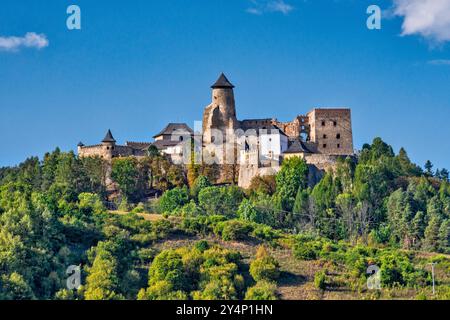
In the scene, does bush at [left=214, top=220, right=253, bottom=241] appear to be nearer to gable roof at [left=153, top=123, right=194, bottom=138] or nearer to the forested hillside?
the forested hillside

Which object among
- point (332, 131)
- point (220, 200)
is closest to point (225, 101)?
point (332, 131)

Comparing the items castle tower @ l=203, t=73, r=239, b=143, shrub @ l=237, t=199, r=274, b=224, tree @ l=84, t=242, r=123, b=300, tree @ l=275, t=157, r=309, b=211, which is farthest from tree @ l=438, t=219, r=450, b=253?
castle tower @ l=203, t=73, r=239, b=143

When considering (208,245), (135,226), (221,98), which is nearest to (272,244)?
(208,245)

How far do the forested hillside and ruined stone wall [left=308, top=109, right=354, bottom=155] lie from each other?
1.81m

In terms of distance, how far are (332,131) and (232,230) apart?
21.5 m

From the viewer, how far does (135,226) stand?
55312 millimetres

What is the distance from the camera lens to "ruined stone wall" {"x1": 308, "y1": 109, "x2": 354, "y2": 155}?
7369 cm

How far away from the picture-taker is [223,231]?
2158 inches

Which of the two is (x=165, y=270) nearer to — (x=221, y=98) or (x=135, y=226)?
(x=135, y=226)

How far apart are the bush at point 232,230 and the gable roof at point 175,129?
26821 millimetres

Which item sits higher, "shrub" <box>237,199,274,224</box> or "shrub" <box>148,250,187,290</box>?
"shrub" <box>237,199,274,224</box>

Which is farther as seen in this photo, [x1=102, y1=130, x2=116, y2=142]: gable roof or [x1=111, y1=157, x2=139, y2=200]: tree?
[x1=102, y1=130, x2=116, y2=142]: gable roof

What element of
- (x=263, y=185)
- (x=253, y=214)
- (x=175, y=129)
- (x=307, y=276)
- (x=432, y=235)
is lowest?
(x=307, y=276)

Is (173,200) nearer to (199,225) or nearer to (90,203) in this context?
(90,203)
